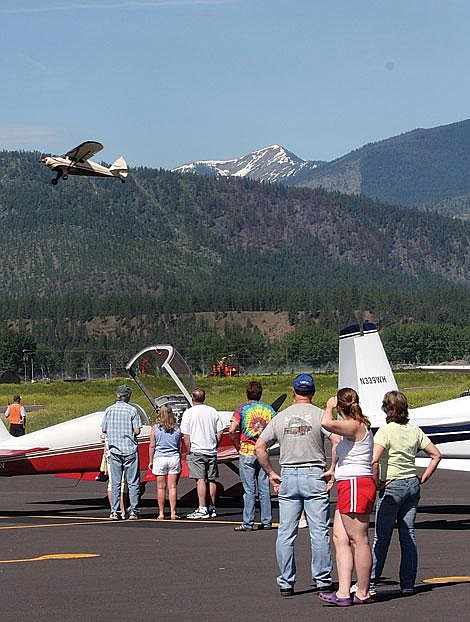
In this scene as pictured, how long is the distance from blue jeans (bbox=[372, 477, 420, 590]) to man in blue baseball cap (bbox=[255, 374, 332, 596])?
44cm

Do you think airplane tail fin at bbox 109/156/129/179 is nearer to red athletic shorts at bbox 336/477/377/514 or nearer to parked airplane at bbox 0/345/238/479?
parked airplane at bbox 0/345/238/479

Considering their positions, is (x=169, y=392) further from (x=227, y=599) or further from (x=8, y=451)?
(x=227, y=599)

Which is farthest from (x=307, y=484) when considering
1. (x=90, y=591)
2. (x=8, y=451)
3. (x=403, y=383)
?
(x=403, y=383)

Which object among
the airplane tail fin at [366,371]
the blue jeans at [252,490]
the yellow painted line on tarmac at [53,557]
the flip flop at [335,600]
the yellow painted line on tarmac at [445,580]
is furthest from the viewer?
the airplane tail fin at [366,371]

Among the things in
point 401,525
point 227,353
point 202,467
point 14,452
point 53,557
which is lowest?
point 227,353

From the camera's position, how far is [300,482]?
11.9 m

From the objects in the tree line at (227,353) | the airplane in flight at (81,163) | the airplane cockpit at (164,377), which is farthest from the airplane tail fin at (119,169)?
the tree line at (227,353)

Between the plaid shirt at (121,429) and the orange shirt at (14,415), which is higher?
the plaid shirt at (121,429)

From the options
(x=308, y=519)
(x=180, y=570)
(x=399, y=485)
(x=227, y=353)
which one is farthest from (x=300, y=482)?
(x=227, y=353)

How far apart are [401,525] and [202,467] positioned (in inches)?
276

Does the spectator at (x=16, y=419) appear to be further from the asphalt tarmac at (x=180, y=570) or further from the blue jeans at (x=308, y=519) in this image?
the blue jeans at (x=308, y=519)

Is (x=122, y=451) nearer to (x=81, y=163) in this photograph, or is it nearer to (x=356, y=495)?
(x=356, y=495)

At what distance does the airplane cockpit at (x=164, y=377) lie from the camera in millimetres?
21281

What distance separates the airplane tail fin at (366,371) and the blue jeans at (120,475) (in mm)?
3067
